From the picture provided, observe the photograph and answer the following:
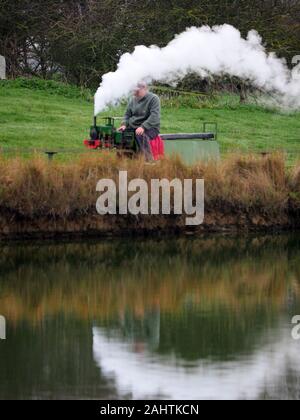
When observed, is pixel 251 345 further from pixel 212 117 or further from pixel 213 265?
pixel 212 117

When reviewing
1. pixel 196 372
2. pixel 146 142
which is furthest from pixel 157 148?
pixel 196 372

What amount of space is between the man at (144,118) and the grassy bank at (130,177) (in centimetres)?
53

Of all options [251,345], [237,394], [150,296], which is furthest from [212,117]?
[237,394]

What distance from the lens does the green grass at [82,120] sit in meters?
24.2

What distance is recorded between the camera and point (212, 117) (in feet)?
92.6

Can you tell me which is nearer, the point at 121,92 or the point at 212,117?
the point at 121,92

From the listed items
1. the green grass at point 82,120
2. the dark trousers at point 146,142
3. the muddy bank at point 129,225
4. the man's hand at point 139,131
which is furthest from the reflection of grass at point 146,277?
the green grass at point 82,120

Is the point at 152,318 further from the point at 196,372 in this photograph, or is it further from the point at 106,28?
the point at 106,28

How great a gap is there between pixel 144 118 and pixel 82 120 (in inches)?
216

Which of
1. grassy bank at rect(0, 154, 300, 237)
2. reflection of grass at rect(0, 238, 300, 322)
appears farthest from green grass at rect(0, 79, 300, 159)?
reflection of grass at rect(0, 238, 300, 322)

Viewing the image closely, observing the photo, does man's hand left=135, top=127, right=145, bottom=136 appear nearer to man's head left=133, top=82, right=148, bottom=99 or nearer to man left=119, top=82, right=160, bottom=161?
man left=119, top=82, right=160, bottom=161

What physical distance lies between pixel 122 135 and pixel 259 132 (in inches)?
270

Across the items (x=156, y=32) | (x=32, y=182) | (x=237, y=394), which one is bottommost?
(x=237, y=394)

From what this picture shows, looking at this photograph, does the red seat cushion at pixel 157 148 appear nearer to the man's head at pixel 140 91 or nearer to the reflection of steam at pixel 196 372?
the man's head at pixel 140 91
